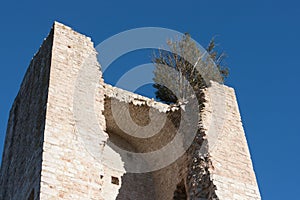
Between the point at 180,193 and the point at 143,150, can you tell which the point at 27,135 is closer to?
the point at 143,150

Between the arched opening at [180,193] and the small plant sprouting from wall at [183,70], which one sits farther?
the small plant sprouting from wall at [183,70]

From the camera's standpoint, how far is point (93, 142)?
9.01m

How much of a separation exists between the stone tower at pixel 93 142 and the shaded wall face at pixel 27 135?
3 centimetres

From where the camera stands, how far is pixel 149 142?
11406 mm

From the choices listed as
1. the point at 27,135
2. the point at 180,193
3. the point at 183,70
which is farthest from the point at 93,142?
the point at 183,70

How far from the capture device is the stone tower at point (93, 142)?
8.43 meters

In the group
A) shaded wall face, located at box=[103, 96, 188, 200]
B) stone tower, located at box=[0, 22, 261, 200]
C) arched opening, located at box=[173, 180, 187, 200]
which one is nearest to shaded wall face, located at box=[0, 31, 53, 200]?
stone tower, located at box=[0, 22, 261, 200]

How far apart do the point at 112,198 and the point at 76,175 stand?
7.19ft

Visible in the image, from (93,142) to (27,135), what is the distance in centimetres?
168

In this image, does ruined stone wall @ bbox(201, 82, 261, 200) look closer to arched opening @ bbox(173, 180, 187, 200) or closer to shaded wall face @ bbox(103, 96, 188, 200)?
shaded wall face @ bbox(103, 96, 188, 200)

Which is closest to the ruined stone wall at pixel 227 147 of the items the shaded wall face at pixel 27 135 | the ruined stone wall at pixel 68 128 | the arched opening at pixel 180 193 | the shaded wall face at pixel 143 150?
the shaded wall face at pixel 143 150

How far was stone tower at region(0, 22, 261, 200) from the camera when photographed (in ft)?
27.7

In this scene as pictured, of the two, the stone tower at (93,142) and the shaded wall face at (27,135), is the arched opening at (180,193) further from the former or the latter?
the shaded wall face at (27,135)

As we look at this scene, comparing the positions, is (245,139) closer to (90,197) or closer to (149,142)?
(149,142)
